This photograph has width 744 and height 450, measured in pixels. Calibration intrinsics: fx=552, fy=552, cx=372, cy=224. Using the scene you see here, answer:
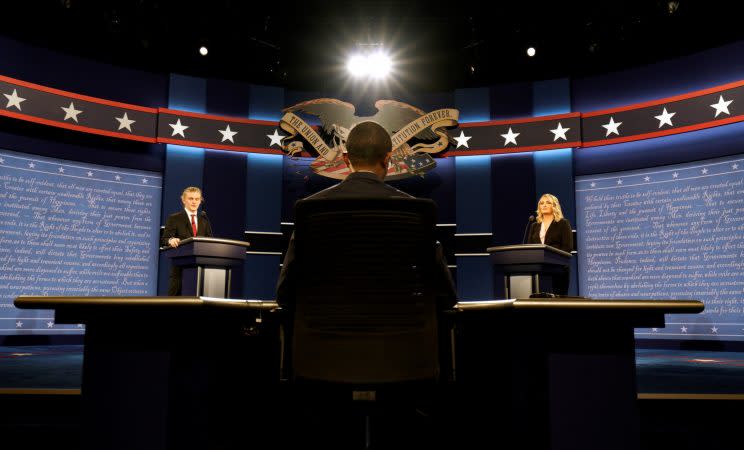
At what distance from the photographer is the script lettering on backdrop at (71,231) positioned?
6.16 m

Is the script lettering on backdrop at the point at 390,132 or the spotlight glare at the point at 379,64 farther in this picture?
the spotlight glare at the point at 379,64

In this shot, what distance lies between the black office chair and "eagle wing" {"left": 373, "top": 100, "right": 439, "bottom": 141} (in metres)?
5.95

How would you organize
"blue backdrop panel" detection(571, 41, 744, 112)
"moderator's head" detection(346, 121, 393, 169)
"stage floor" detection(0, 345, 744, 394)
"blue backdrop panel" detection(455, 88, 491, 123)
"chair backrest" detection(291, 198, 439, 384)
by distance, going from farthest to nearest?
1. "blue backdrop panel" detection(455, 88, 491, 123)
2. "blue backdrop panel" detection(571, 41, 744, 112)
3. "stage floor" detection(0, 345, 744, 394)
4. "moderator's head" detection(346, 121, 393, 169)
5. "chair backrest" detection(291, 198, 439, 384)

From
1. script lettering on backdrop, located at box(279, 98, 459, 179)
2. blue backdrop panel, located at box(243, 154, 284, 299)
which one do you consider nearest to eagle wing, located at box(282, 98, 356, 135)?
script lettering on backdrop, located at box(279, 98, 459, 179)

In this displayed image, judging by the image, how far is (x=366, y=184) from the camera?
1.77m

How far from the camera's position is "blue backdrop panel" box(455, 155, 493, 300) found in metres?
7.48

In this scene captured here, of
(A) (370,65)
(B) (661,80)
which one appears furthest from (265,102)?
(B) (661,80)

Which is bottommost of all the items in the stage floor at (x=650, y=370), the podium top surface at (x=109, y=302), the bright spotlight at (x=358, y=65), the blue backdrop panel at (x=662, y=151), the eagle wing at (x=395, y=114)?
the stage floor at (x=650, y=370)

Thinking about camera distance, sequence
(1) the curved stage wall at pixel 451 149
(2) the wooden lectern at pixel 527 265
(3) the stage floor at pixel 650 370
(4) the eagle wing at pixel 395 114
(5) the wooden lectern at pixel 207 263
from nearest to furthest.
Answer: (3) the stage floor at pixel 650 370 < (5) the wooden lectern at pixel 207 263 < (2) the wooden lectern at pixel 527 265 < (1) the curved stage wall at pixel 451 149 < (4) the eagle wing at pixel 395 114

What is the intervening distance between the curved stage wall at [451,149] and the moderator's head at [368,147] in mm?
5826

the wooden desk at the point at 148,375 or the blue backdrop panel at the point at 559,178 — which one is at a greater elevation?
the blue backdrop panel at the point at 559,178

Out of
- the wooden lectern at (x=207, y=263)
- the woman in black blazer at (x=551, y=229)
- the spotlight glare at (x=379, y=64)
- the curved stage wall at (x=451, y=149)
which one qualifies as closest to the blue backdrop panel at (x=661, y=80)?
the curved stage wall at (x=451, y=149)

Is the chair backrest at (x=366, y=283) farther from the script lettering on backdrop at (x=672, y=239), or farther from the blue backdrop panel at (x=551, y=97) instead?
the blue backdrop panel at (x=551, y=97)

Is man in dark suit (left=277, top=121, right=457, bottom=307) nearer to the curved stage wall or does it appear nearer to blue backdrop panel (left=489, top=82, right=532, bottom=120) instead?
the curved stage wall
